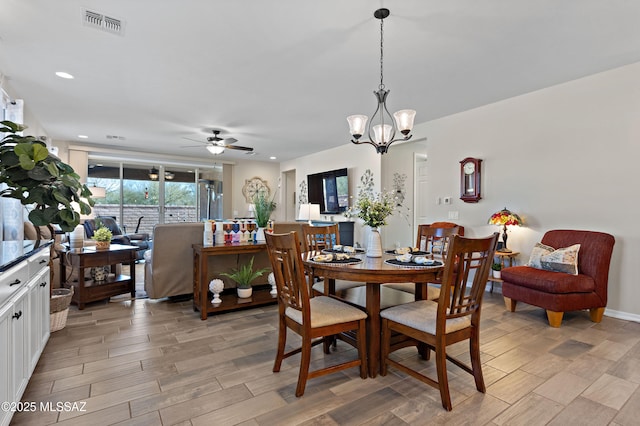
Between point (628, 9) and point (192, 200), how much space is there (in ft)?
29.0

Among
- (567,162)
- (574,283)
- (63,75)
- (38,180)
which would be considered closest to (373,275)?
(38,180)

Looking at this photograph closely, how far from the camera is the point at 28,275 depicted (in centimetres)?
188

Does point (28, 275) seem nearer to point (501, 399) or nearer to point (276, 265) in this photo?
point (276, 265)

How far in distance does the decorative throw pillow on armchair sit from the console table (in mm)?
4726

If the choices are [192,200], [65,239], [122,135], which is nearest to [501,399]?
[65,239]

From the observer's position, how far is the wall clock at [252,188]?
9289 mm

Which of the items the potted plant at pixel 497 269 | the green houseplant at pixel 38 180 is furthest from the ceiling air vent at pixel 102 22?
the potted plant at pixel 497 269

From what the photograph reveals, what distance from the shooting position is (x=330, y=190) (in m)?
7.54

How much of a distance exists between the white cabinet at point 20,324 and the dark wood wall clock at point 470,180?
15.6 ft

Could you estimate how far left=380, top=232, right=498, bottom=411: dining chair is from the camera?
5.87 feet

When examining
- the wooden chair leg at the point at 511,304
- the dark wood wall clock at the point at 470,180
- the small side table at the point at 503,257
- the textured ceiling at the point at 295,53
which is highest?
the textured ceiling at the point at 295,53

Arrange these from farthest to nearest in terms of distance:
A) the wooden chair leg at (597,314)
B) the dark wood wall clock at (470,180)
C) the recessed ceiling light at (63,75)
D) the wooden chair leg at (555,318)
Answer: the dark wood wall clock at (470,180) → the recessed ceiling light at (63,75) → the wooden chair leg at (597,314) → the wooden chair leg at (555,318)

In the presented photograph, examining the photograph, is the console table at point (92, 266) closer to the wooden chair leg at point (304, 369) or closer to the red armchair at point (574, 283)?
the wooden chair leg at point (304, 369)

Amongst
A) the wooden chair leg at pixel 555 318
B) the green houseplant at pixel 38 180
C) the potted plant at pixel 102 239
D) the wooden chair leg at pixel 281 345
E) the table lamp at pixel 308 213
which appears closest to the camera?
the green houseplant at pixel 38 180
